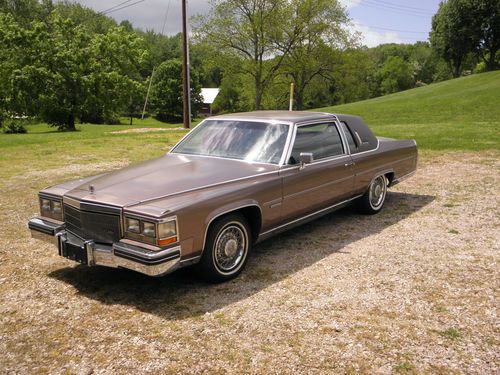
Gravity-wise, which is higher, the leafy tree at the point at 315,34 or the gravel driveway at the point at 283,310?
the leafy tree at the point at 315,34

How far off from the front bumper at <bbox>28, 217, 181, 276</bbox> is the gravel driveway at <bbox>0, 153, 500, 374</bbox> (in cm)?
40

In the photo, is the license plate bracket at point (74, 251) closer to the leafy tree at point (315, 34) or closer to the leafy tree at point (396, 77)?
the leafy tree at point (315, 34)

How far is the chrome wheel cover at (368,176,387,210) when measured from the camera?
665 centimetres

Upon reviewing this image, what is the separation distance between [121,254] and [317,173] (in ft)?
8.49

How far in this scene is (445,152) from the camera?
12.1 m

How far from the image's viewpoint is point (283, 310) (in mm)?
3775

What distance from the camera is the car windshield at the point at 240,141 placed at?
5016mm

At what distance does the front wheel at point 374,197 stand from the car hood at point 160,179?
227 centimetres

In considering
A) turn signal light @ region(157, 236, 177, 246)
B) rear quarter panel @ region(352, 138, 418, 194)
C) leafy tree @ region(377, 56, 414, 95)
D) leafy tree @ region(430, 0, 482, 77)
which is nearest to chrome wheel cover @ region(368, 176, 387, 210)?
rear quarter panel @ region(352, 138, 418, 194)

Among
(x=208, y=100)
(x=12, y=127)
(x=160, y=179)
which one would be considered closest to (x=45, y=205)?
(x=160, y=179)

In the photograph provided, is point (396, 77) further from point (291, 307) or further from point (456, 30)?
point (291, 307)

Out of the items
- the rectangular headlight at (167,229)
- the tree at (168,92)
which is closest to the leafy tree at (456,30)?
the tree at (168,92)

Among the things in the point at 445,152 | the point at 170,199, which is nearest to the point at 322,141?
the point at 170,199

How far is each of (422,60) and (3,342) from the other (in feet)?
336
